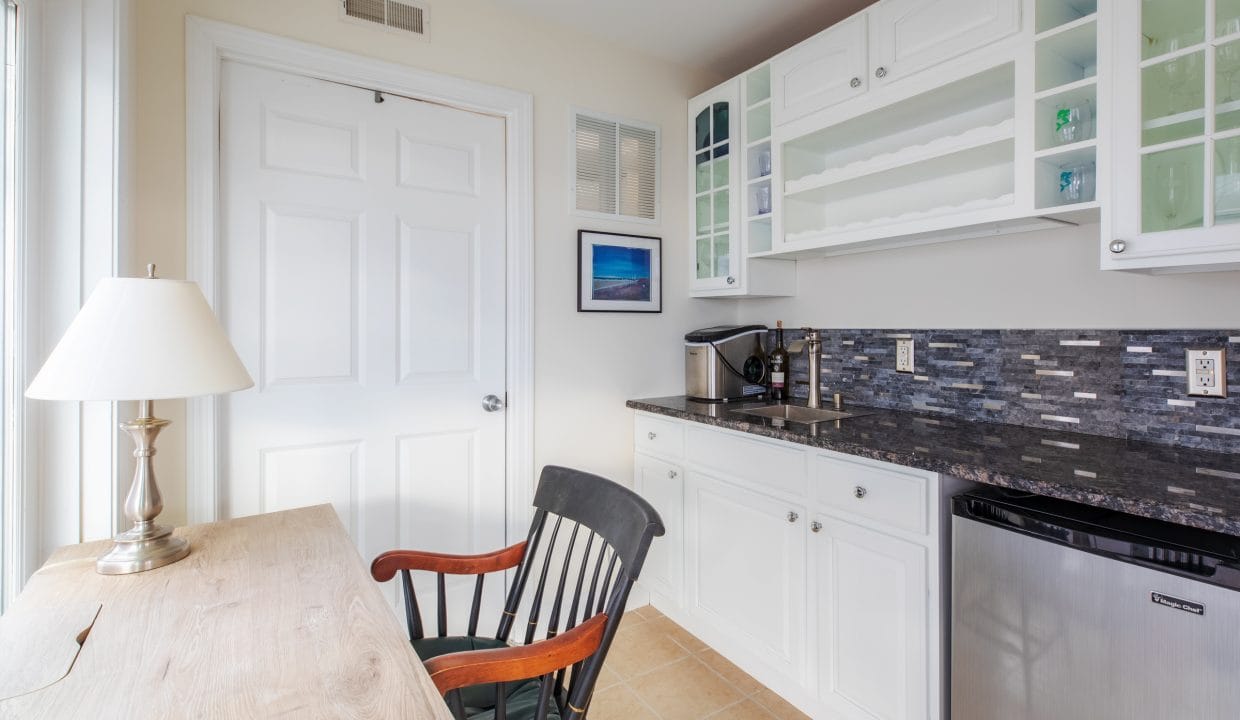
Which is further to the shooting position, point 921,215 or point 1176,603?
point 921,215

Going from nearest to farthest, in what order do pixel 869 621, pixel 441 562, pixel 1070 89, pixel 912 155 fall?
1. pixel 441 562
2. pixel 1070 89
3. pixel 869 621
4. pixel 912 155

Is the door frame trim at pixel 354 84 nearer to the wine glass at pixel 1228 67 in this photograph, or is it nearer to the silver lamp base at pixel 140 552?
the silver lamp base at pixel 140 552

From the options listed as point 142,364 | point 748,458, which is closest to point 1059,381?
point 748,458

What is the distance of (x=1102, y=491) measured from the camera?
120 centimetres

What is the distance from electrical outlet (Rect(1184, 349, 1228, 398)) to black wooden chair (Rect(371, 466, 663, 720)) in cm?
153

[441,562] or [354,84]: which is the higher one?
[354,84]

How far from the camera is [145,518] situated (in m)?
1.22

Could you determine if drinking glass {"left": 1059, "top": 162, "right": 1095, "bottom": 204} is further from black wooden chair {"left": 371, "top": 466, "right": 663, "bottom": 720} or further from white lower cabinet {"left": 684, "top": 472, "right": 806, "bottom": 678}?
black wooden chair {"left": 371, "top": 466, "right": 663, "bottom": 720}

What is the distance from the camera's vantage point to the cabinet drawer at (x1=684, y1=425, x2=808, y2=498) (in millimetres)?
1871

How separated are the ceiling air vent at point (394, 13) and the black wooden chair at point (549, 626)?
5.44ft

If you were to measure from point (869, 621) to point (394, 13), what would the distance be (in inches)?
97.5

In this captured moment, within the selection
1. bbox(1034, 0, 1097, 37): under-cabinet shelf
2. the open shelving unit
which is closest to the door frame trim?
the open shelving unit

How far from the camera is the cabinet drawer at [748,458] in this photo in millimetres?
1871

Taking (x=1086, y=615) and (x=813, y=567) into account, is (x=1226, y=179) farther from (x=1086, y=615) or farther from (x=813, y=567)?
(x=813, y=567)
